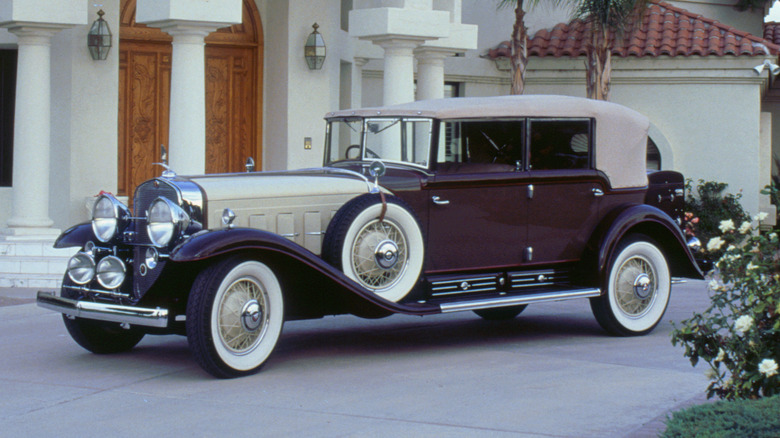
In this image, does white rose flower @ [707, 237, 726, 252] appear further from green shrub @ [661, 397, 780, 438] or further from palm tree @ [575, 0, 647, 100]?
palm tree @ [575, 0, 647, 100]

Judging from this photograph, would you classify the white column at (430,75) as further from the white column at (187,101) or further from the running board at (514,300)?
the running board at (514,300)

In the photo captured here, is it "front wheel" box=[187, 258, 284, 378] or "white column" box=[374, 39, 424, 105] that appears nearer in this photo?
"front wheel" box=[187, 258, 284, 378]

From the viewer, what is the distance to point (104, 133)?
1289cm

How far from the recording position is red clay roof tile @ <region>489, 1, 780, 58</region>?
1870cm

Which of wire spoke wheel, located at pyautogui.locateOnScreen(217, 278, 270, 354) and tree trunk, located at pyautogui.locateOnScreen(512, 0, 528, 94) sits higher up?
tree trunk, located at pyautogui.locateOnScreen(512, 0, 528, 94)

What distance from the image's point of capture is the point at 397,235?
7.59 meters

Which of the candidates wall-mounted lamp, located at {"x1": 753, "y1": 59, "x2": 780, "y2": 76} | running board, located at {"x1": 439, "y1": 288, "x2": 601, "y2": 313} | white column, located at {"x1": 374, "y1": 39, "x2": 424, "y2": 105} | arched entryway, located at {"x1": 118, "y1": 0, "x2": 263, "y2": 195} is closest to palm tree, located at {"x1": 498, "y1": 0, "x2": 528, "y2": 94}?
white column, located at {"x1": 374, "y1": 39, "x2": 424, "y2": 105}

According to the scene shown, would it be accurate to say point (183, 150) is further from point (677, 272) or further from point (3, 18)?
point (677, 272)

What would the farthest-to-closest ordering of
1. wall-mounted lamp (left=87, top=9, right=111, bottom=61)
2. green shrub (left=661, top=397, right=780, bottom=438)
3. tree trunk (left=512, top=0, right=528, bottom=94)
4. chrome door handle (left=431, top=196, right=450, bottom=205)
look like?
1. tree trunk (left=512, top=0, right=528, bottom=94)
2. wall-mounted lamp (left=87, top=9, right=111, bottom=61)
3. chrome door handle (left=431, top=196, right=450, bottom=205)
4. green shrub (left=661, top=397, right=780, bottom=438)

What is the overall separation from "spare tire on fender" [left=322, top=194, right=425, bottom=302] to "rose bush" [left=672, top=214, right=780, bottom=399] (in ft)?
8.04

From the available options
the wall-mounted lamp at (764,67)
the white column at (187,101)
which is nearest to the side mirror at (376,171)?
the white column at (187,101)

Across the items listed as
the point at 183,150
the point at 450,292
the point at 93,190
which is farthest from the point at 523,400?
the point at 93,190

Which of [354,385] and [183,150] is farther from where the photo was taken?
[183,150]

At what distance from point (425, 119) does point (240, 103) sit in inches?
282
